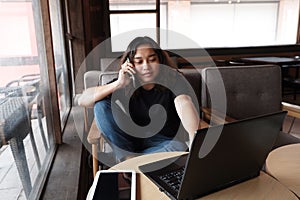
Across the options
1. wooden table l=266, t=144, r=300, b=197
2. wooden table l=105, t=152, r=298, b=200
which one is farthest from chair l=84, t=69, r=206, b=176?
wooden table l=105, t=152, r=298, b=200

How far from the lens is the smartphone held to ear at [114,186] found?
2.89 ft

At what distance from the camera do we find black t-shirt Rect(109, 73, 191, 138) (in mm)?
1635

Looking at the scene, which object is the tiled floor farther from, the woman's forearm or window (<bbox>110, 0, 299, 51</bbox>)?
window (<bbox>110, 0, 299, 51</bbox>)

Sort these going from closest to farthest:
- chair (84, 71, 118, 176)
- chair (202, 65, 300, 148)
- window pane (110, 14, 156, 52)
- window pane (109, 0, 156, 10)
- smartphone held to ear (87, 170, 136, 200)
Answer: smartphone held to ear (87, 170, 136, 200), chair (84, 71, 118, 176), chair (202, 65, 300, 148), window pane (109, 0, 156, 10), window pane (110, 14, 156, 52)

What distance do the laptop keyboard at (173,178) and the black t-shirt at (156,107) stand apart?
2.07ft

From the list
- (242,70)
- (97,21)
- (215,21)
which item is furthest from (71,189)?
(215,21)

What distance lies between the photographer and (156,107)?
1649 mm

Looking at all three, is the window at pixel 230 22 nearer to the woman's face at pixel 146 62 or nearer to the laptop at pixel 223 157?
the woman's face at pixel 146 62

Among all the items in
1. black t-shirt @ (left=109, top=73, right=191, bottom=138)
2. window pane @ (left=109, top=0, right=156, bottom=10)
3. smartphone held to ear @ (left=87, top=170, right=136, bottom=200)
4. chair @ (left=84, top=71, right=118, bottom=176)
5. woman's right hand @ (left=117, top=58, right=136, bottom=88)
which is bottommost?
chair @ (left=84, top=71, right=118, bottom=176)

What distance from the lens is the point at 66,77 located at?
113 inches

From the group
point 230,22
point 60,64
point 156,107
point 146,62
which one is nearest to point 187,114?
point 156,107

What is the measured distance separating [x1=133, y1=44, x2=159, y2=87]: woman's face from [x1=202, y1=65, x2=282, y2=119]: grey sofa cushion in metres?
0.62

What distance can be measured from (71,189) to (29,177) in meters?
0.24

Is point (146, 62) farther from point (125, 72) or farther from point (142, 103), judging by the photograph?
point (142, 103)
